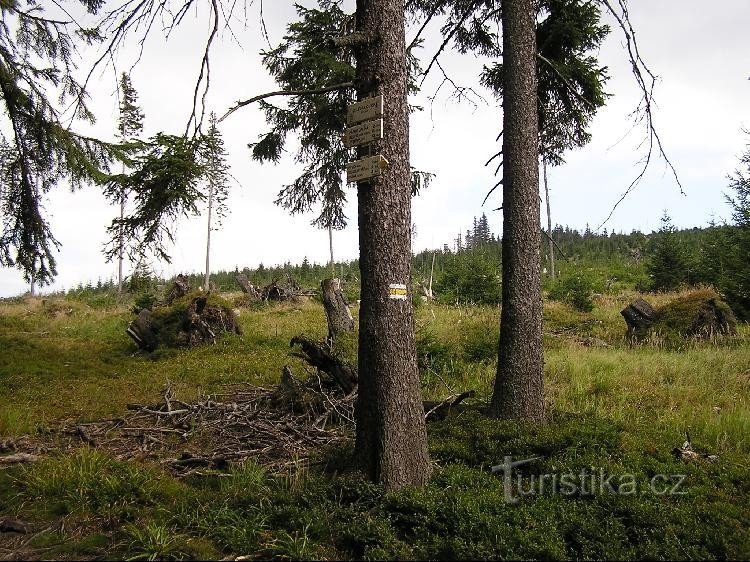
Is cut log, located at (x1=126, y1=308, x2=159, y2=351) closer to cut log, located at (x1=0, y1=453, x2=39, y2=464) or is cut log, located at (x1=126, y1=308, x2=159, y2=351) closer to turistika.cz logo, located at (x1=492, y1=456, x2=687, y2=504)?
cut log, located at (x1=0, y1=453, x2=39, y2=464)

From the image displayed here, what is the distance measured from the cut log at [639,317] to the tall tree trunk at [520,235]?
7.30 metres

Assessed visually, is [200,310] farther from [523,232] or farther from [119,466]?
[523,232]

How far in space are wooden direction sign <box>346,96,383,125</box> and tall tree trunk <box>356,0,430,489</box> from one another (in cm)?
10

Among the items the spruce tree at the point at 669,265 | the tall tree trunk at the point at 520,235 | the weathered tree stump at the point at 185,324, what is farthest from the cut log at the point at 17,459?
the spruce tree at the point at 669,265

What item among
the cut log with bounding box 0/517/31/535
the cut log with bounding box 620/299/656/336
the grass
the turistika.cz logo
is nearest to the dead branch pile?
the grass

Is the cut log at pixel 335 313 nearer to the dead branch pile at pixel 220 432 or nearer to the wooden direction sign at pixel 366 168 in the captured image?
the dead branch pile at pixel 220 432

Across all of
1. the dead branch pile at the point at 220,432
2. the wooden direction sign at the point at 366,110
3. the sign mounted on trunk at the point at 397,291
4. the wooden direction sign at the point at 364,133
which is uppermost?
the wooden direction sign at the point at 366,110

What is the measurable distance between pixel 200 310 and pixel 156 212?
9507 mm

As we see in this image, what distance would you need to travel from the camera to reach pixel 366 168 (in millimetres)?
3971

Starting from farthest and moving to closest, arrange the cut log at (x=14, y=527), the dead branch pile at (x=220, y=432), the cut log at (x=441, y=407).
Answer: the cut log at (x=441, y=407)
the dead branch pile at (x=220, y=432)
the cut log at (x=14, y=527)

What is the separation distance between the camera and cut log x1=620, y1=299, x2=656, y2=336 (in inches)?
448

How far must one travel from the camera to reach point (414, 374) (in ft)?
13.2

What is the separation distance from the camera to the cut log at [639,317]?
448 inches

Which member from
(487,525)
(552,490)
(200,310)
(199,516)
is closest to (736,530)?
(552,490)
